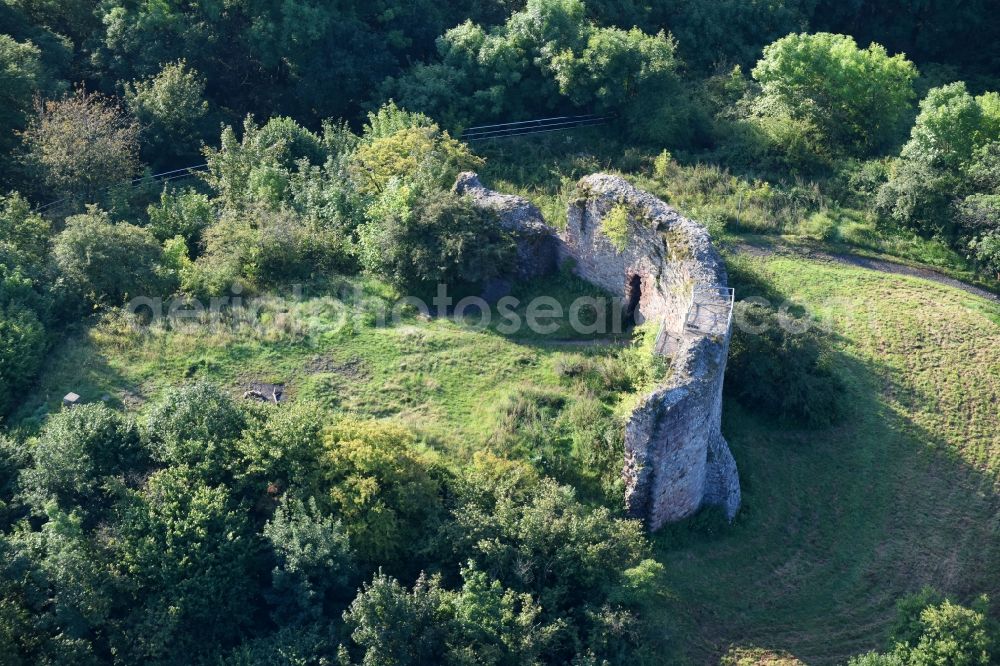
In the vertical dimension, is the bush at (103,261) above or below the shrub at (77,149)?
below

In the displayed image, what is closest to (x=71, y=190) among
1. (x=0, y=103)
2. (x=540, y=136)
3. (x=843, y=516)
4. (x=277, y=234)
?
(x=0, y=103)

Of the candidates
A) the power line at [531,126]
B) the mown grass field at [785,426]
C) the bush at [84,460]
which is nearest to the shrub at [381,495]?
the mown grass field at [785,426]

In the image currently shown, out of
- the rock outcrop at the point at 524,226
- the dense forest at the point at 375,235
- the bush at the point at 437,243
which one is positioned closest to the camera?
the dense forest at the point at 375,235

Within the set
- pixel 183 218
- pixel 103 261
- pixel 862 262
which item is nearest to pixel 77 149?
pixel 183 218

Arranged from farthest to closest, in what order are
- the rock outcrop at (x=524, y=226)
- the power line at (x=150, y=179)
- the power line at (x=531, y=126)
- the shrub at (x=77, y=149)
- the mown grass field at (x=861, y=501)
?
the power line at (x=531, y=126) → the power line at (x=150, y=179) → the shrub at (x=77, y=149) → the rock outcrop at (x=524, y=226) → the mown grass field at (x=861, y=501)

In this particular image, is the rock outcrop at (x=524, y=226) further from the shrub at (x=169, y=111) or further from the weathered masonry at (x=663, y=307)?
the shrub at (x=169, y=111)

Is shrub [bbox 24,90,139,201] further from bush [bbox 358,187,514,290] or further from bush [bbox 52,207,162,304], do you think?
bush [bbox 358,187,514,290]

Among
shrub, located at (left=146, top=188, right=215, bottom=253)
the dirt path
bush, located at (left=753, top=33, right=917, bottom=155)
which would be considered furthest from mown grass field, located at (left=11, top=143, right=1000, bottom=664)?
bush, located at (left=753, top=33, right=917, bottom=155)
